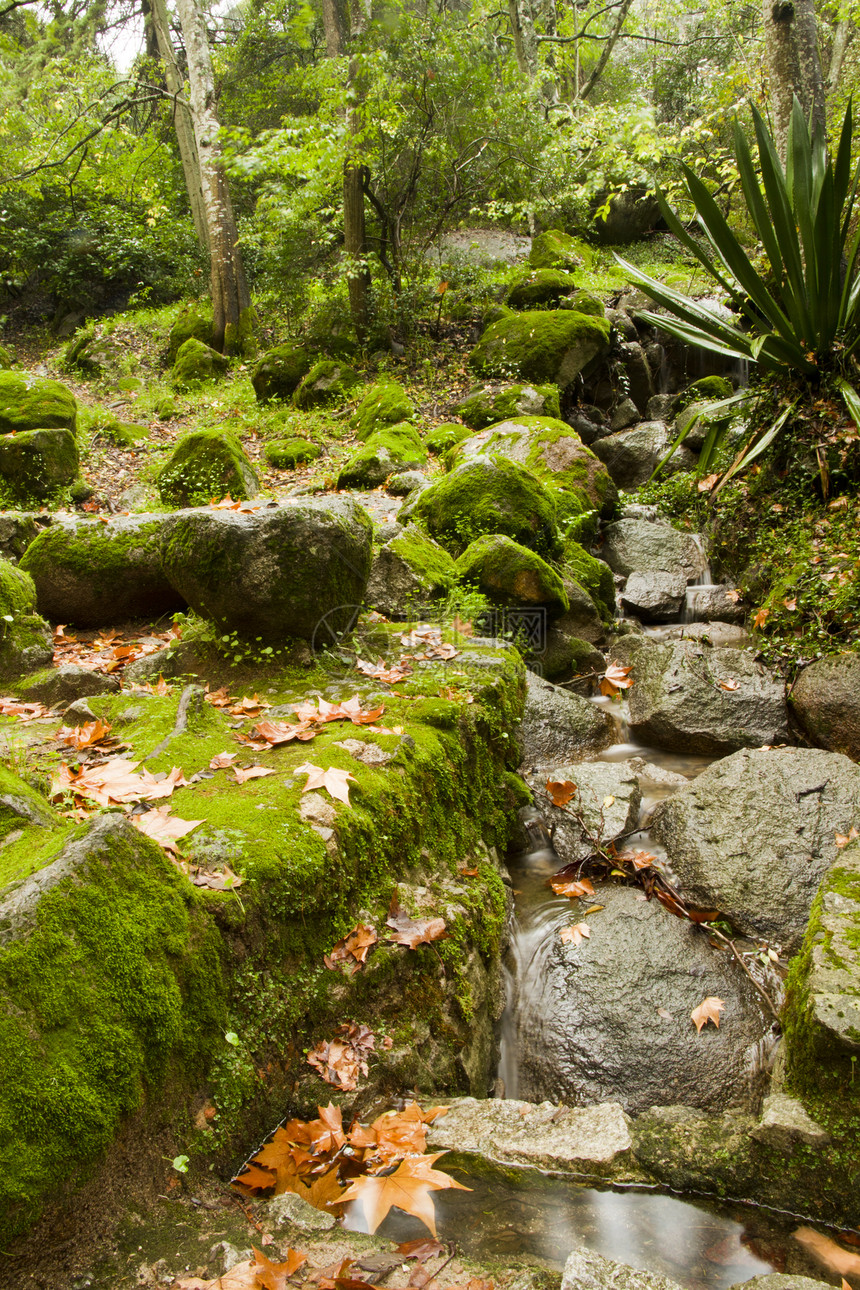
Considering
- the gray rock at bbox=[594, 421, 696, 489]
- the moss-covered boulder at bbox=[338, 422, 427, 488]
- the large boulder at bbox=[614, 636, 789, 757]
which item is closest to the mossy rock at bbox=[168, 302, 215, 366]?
the moss-covered boulder at bbox=[338, 422, 427, 488]

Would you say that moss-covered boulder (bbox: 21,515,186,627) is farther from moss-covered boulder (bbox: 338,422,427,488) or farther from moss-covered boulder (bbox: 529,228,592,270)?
moss-covered boulder (bbox: 529,228,592,270)

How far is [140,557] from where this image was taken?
4.68 m

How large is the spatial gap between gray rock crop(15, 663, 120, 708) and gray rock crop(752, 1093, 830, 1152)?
10.3ft

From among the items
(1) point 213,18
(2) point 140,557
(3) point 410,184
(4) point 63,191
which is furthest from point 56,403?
(1) point 213,18

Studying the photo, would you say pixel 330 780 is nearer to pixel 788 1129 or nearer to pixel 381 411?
pixel 788 1129

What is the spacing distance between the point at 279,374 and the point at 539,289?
4.58m

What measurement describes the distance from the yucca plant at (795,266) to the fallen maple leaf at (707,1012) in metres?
4.02

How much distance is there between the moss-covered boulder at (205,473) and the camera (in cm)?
666

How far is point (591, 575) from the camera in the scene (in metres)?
6.38

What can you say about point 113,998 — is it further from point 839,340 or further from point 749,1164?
point 839,340

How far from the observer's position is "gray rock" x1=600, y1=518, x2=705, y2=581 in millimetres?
7309

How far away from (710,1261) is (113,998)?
162 centimetres

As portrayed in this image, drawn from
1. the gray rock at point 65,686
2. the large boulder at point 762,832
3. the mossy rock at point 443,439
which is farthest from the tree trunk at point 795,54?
the gray rock at point 65,686

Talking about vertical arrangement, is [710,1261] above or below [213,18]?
below
